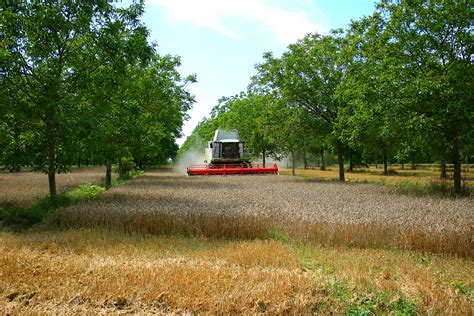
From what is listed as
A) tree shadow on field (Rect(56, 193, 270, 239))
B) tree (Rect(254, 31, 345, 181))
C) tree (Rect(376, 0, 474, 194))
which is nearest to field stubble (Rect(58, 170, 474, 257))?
tree shadow on field (Rect(56, 193, 270, 239))

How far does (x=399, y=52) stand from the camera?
1581cm

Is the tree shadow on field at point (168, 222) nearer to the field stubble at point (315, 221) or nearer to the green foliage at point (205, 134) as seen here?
the field stubble at point (315, 221)

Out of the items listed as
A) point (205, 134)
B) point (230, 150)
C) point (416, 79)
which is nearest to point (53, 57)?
point (416, 79)

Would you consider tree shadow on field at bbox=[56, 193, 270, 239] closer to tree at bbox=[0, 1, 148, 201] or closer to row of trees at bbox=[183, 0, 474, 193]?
tree at bbox=[0, 1, 148, 201]

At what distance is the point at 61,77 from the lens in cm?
1239

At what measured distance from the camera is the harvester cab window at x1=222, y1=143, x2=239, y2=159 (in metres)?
38.1

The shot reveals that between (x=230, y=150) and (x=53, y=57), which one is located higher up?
(x=53, y=57)

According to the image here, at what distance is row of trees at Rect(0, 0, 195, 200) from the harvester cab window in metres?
23.8

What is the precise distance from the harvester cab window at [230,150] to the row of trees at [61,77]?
2381 cm

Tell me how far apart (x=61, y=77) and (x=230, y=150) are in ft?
86.2

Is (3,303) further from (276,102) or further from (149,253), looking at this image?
(276,102)

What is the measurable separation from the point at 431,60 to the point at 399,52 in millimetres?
1314

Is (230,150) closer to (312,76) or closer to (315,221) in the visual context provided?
(312,76)

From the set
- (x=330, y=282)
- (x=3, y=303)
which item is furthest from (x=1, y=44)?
(x=330, y=282)
